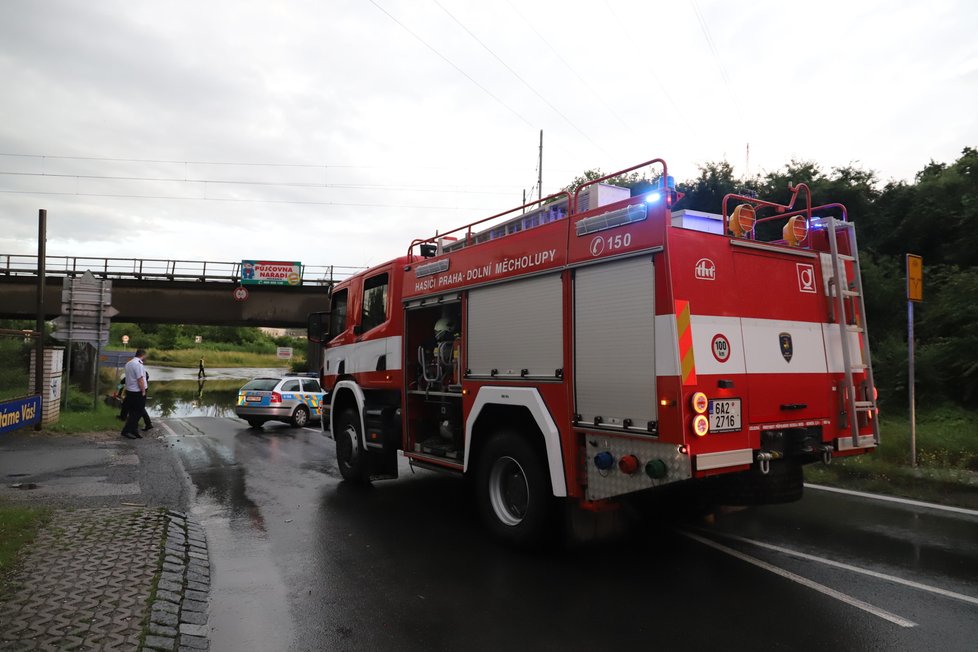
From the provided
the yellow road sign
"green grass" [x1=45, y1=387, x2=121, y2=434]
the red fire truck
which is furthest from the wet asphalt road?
"green grass" [x1=45, y1=387, x2=121, y2=434]

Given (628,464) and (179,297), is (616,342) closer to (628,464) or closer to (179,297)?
(628,464)

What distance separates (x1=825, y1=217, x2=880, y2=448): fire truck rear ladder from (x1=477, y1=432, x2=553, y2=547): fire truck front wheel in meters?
2.61

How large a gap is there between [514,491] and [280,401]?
465 inches

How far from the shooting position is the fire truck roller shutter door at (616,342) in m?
4.50

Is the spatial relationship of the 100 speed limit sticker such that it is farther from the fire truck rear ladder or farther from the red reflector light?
the fire truck rear ladder

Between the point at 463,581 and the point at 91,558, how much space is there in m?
2.85

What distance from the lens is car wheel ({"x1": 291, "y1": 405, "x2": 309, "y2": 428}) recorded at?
16516 mm

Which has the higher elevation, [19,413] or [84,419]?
[19,413]

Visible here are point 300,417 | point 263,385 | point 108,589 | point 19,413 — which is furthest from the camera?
point 300,417

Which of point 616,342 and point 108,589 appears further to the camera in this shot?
point 616,342

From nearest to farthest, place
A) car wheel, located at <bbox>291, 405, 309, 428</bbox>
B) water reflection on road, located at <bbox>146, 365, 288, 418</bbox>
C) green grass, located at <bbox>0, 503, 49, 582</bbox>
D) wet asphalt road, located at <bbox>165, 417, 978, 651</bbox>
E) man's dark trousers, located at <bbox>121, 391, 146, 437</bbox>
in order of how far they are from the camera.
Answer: wet asphalt road, located at <bbox>165, 417, 978, 651</bbox> → green grass, located at <bbox>0, 503, 49, 582</bbox> → man's dark trousers, located at <bbox>121, 391, 146, 437</bbox> → car wheel, located at <bbox>291, 405, 309, 428</bbox> → water reflection on road, located at <bbox>146, 365, 288, 418</bbox>

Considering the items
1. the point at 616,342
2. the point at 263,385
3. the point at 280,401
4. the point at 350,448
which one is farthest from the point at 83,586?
the point at 263,385

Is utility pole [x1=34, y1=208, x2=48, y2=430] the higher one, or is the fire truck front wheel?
utility pole [x1=34, y1=208, x2=48, y2=430]

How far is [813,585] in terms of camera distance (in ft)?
15.2
